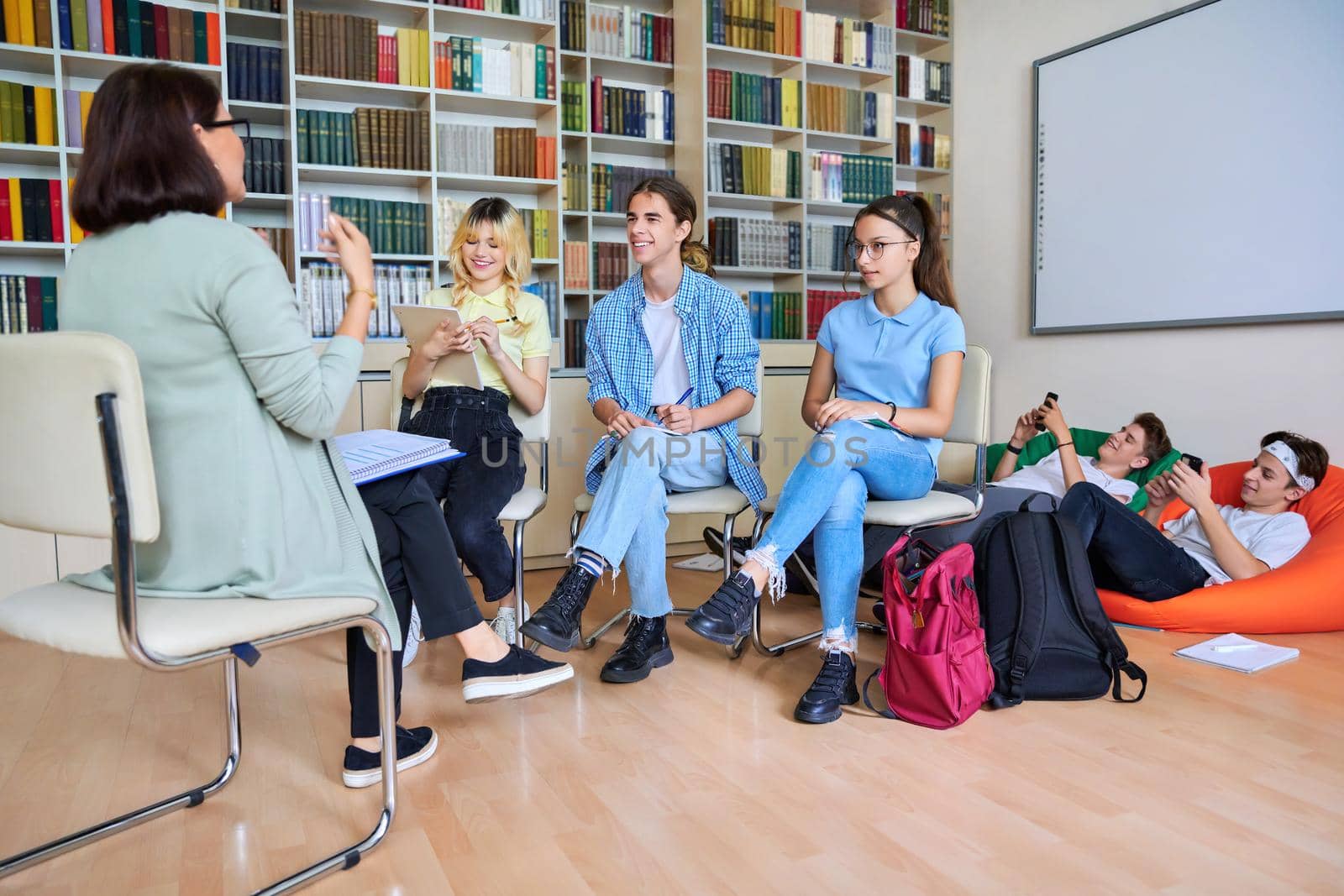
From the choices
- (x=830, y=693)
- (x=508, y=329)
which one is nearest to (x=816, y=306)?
(x=508, y=329)

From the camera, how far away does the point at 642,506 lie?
2.10 m

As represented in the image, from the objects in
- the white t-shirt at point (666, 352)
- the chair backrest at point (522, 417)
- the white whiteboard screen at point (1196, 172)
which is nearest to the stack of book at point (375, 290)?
the chair backrest at point (522, 417)

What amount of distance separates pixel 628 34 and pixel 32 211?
2322mm

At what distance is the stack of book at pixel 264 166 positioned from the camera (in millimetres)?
3391

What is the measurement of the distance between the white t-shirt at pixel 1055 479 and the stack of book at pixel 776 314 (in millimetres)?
1438

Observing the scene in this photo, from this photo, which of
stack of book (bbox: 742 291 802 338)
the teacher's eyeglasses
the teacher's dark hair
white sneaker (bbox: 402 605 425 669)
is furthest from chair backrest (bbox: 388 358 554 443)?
stack of book (bbox: 742 291 802 338)

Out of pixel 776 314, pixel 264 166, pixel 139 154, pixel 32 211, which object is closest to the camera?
pixel 139 154

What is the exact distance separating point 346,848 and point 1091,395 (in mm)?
3217

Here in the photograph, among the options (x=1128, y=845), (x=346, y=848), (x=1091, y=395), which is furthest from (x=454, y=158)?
(x=1128, y=845)

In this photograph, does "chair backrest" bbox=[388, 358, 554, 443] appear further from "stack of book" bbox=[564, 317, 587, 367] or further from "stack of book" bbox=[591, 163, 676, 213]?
"stack of book" bbox=[591, 163, 676, 213]

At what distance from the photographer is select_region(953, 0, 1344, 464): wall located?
9.92ft

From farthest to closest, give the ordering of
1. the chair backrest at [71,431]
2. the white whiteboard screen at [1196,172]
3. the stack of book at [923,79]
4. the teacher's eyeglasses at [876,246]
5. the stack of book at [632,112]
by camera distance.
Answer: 1. the stack of book at [923,79]
2. the stack of book at [632,112]
3. the white whiteboard screen at [1196,172]
4. the teacher's eyeglasses at [876,246]
5. the chair backrest at [71,431]

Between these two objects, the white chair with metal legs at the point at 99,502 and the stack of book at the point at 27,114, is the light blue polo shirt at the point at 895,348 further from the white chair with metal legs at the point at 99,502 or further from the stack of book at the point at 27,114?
the stack of book at the point at 27,114

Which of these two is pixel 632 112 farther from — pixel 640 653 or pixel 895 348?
pixel 640 653
